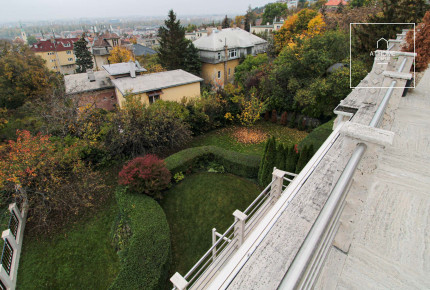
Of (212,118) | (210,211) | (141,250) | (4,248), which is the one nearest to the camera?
(141,250)

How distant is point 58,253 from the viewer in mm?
8266

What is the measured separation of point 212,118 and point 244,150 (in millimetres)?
3777

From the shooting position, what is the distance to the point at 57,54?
179 ft

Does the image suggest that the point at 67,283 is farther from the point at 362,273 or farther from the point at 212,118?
the point at 212,118

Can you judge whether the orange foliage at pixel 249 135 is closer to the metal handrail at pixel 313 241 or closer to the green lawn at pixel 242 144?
the green lawn at pixel 242 144

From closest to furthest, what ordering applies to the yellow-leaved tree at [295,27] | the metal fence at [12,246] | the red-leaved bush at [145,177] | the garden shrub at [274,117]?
1. the metal fence at [12,246]
2. the red-leaved bush at [145,177]
3. the garden shrub at [274,117]
4. the yellow-leaved tree at [295,27]

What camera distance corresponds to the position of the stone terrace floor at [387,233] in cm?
220

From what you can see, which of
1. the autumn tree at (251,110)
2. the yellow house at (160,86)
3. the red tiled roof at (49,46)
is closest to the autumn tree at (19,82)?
the yellow house at (160,86)

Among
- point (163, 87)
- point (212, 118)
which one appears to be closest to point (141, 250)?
point (212, 118)

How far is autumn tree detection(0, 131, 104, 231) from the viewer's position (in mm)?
8992

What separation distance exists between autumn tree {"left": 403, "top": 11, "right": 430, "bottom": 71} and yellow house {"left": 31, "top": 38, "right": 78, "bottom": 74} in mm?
62909

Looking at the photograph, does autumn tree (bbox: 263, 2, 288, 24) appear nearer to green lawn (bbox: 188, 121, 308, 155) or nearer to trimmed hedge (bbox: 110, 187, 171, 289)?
green lawn (bbox: 188, 121, 308, 155)

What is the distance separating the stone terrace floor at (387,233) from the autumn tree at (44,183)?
1023 centimetres

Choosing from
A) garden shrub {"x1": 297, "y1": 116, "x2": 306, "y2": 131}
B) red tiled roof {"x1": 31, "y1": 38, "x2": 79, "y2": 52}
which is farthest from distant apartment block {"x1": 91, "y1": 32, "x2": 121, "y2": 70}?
garden shrub {"x1": 297, "y1": 116, "x2": 306, "y2": 131}
